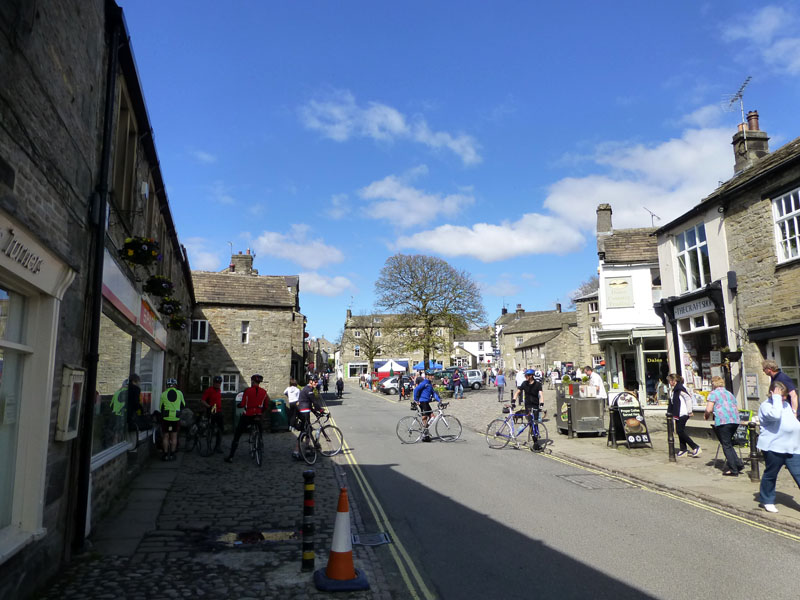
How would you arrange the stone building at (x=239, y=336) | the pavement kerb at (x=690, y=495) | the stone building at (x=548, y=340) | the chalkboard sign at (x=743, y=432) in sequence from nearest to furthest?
the pavement kerb at (x=690, y=495)
the chalkboard sign at (x=743, y=432)
the stone building at (x=239, y=336)
the stone building at (x=548, y=340)

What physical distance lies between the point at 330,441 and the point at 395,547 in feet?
25.8

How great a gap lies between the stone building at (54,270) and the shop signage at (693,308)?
1455cm

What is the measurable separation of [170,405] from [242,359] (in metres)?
19.7

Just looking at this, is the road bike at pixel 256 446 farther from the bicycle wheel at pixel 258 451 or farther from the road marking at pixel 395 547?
the road marking at pixel 395 547

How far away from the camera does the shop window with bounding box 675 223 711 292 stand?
52.8 feet

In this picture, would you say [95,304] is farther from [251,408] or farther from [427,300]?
[427,300]

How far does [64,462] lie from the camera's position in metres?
5.61

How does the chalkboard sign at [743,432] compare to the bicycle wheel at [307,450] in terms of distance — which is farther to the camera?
the chalkboard sign at [743,432]

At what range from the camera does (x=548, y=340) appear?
56.4 meters

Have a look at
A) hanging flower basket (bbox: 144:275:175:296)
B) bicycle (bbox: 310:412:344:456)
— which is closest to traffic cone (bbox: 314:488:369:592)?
hanging flower basket (bbox: 144:275:175:296)

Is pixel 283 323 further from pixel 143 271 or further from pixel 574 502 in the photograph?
pixel 574 502

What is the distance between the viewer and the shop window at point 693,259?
16.1 meters

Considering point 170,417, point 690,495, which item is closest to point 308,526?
point 690,495

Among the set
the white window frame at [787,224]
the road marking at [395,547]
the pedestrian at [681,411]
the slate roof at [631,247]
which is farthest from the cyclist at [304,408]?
the slate roof at [631,247]
